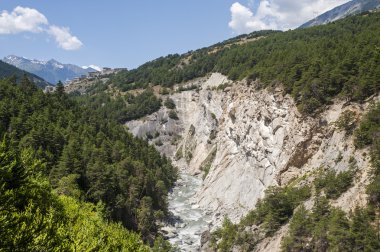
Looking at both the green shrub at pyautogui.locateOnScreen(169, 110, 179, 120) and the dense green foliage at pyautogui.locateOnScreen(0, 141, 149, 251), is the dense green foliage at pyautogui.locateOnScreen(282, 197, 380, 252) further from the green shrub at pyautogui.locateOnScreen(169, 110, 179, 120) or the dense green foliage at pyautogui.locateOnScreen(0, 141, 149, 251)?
the green shrub at pyautogui.locateOnScreen(169, 110, 179, 120)

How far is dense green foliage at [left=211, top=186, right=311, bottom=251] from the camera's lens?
49.2 meters

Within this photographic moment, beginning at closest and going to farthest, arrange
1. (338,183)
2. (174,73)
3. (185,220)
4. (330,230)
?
1. (330,230)
2. (338,183)
3. (185,220)
4. (174,73)

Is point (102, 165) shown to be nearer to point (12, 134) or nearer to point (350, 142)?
point (12, 134)

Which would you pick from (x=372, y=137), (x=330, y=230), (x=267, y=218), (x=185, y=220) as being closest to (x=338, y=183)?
(x=372, y=137)

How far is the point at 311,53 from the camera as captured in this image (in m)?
75.7

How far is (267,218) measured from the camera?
4969 centimetres

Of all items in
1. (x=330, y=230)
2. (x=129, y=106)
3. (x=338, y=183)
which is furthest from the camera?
(x=129, y=106)

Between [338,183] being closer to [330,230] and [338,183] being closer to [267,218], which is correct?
[330,230]

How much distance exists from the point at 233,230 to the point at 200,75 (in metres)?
118

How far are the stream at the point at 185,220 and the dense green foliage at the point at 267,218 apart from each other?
342 inches

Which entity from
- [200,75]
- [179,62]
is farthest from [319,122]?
[179,62]

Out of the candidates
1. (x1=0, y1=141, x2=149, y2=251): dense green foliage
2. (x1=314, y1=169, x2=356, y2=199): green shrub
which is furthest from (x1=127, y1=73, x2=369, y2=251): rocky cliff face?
(x1=0, y1=141, x2=149, y2=251): dense green foliage

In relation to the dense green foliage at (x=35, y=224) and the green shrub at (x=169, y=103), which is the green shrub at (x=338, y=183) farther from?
the green shrub at (x=169, y=103)

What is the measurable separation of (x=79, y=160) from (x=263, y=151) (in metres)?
33.3
